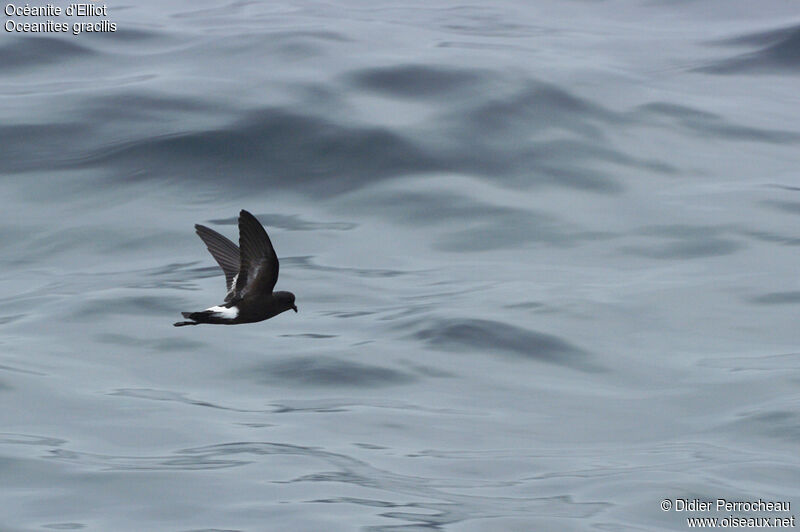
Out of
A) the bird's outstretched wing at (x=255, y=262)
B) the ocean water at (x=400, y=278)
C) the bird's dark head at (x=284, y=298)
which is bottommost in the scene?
the ocean water at (x=400, y=278)

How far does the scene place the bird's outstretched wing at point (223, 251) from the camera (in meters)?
10.9

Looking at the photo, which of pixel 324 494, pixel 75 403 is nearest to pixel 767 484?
pixel 324 494

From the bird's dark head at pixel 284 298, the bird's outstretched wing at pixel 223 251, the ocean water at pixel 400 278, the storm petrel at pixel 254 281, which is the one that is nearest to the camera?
the storm petrel at pixel 254 281

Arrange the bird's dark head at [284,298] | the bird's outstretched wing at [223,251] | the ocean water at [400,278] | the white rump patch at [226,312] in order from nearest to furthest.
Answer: the white rump patch at [226,312] < the bird's dark head at [284,298] < the bird's outstretched wing at [223,251] < the ocean water at [400,278]

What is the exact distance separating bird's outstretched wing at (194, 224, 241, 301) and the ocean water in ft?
7.52

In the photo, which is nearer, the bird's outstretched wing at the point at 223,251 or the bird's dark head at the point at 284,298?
the bird's dark head at the point at 284,298

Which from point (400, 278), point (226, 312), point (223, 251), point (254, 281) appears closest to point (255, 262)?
point (254, 281)

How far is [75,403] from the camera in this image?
15.3m

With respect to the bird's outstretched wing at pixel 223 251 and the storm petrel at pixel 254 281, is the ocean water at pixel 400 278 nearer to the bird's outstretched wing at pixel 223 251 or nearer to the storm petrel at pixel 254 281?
the bird's outstretched wing at pixel 223 251

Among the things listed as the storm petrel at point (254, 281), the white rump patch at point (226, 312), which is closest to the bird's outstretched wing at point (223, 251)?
the storm petrel at point (254, 281)

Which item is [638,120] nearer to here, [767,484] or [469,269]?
[469,269]

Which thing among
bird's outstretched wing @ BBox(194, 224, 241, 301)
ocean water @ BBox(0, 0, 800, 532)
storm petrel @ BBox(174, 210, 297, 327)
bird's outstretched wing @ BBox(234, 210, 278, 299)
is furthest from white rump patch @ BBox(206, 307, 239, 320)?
ocean water @ BBox(0, 0, 800, 532)

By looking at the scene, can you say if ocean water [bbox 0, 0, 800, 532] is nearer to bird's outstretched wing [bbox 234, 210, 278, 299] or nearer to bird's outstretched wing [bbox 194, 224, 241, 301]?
bird's outstretched wing [bbox 194, 224, 241, 301]

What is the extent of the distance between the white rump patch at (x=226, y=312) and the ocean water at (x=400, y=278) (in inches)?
108
